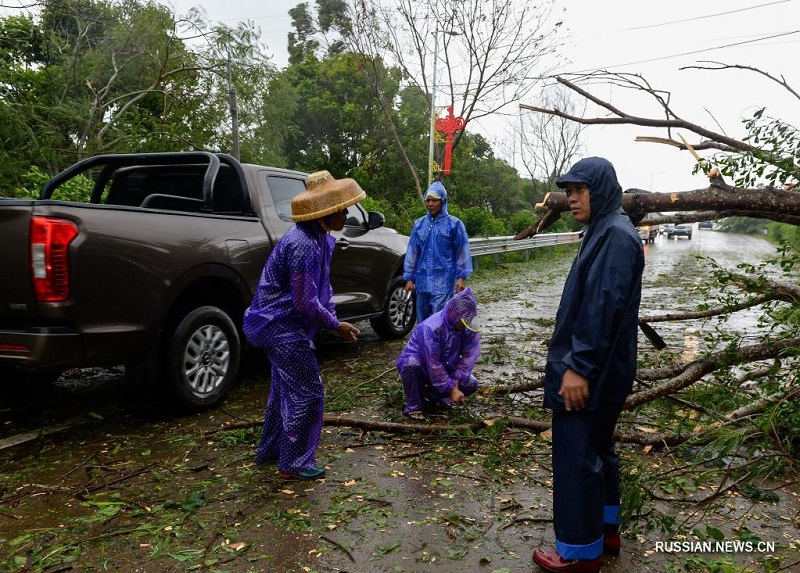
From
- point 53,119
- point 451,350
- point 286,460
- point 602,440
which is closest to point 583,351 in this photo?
point 602,440

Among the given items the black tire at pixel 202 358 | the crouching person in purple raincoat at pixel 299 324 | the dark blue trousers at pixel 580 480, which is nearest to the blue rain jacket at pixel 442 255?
the black tire at pixel 202 358

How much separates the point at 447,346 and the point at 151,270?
2.24 metres

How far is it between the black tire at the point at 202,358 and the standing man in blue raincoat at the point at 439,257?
1952 millimetres

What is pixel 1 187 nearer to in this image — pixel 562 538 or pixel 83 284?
pixel 83 284

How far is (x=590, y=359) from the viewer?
2.48 meters

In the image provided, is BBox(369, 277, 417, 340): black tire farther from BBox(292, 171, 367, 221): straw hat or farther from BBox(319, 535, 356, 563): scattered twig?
BBox(319, 535, 356, 563): scattered twig

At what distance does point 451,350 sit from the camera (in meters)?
4.80

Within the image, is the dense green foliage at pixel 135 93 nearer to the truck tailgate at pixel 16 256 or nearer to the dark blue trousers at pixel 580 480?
the truck tailgate at pixel 16 256

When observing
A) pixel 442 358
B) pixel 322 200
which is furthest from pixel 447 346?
pixel 322 200

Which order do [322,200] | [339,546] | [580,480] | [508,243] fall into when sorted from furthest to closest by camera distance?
[508,243], [322,200], [339,546], [580,480]

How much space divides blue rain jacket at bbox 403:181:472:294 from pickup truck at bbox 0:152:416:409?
0.75 m

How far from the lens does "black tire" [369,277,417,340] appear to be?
7499 mm

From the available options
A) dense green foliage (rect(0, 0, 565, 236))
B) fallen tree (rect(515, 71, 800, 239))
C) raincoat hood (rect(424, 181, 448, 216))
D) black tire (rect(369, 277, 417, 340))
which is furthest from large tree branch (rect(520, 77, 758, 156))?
dense green foliage (rect(0, 0, 565, 236))

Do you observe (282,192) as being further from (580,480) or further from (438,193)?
(580,480)
